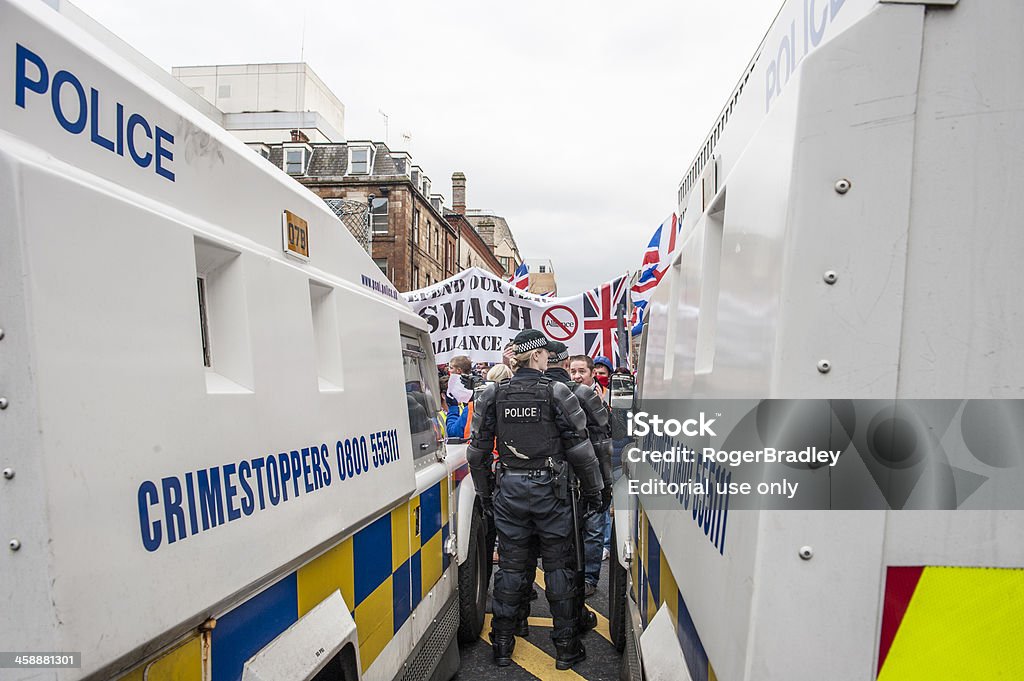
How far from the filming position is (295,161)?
3850cm

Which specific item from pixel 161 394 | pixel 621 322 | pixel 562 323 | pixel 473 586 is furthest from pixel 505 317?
pixel 161 394

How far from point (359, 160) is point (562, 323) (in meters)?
32.3

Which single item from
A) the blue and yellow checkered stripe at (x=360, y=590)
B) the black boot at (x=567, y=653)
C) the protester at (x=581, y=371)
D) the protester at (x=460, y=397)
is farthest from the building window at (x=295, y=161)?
the blue and yellow checkered stripe at (x=360, y=590)

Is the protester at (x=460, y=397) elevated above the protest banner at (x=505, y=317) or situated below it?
below

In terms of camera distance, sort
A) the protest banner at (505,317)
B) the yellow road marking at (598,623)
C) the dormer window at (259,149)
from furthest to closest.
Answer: the protest banner at (505,317) → the yellow road marking at (598,623) → the dormer window at (259,149)

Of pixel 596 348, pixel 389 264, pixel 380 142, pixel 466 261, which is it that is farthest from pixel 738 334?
pixel 466 261

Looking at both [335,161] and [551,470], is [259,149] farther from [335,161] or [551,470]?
[335,161]

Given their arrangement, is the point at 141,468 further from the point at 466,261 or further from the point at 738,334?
the point at 466,261

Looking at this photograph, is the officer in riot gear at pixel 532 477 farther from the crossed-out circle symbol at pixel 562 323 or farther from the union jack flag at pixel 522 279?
the union jack flag at pixel 522 279

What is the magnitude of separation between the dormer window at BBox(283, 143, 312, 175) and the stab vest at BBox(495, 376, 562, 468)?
35669mm

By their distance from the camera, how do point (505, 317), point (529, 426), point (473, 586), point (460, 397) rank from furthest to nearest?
point (505, 317) < point (460, 397) < point (473, 586) < point (529, 426)

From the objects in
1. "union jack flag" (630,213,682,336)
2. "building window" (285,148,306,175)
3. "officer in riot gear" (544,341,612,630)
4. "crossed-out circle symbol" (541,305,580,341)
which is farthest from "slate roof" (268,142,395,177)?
"officer in riot gear" (544,341,612,630)

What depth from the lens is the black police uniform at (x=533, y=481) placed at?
14.5ft

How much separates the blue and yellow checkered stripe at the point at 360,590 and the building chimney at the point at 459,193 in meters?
51.6
